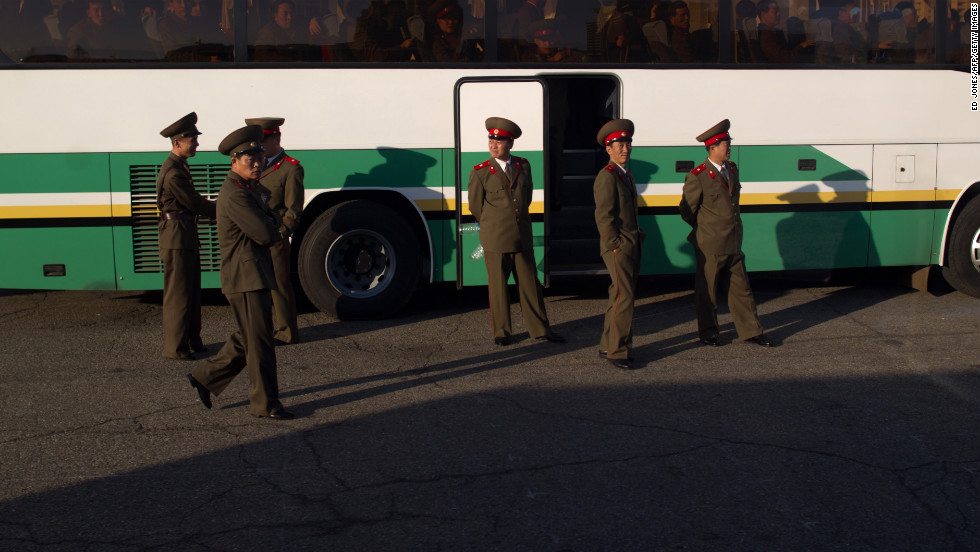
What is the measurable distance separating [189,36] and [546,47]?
297 cm

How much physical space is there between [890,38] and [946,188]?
1460mm

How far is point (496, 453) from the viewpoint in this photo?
4.91m

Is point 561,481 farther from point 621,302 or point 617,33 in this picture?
point 617,33

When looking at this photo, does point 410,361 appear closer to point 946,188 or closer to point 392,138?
point 392,138

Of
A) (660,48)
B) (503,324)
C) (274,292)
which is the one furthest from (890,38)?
(274,292)

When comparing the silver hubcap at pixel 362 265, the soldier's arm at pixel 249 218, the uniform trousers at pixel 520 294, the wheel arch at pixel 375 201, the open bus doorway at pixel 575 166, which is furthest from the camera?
the open bus doorway at pixel 575 166

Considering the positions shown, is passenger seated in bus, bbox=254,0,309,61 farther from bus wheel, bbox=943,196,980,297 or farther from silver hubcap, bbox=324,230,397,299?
bus wheel, bbox=943,196,980,297

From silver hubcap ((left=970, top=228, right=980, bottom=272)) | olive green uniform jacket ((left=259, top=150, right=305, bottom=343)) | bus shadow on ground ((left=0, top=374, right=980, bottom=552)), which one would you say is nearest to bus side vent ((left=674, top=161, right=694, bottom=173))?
silver hubcap ((left=970, top=228, right=980, bottom=272))

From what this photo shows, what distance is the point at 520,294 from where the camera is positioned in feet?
24.3

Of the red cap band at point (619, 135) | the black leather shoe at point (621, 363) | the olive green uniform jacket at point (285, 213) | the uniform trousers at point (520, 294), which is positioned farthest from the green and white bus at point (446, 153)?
the black leather shoe at point (621, 363)

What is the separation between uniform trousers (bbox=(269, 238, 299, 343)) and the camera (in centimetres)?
741

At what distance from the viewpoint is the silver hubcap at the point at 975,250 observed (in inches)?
348

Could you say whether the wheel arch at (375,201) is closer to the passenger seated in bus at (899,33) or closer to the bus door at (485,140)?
the bus door at (485,140)

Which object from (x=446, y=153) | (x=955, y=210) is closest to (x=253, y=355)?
(x=446, y=153)
